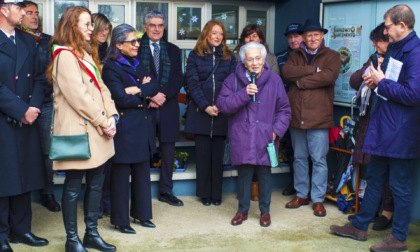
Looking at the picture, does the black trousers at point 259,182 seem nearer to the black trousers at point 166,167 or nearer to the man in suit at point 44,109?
the black trousers at point 166,167

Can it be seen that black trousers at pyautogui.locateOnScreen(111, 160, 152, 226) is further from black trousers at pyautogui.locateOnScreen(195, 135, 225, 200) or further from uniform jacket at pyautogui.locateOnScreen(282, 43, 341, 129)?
uniform jacket at pyautogui.locateOnScreen(282, 43, 341, 129)

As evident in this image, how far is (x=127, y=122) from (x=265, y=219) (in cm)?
154

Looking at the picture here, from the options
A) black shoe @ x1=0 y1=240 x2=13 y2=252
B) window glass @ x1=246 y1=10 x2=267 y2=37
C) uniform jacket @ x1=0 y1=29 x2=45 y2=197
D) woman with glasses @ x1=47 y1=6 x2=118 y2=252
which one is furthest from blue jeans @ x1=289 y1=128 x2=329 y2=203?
black shoe @ x1=0 y1=240 x2=13 y2=252

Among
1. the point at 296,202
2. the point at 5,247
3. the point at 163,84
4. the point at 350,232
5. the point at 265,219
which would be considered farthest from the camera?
the point at 296,202

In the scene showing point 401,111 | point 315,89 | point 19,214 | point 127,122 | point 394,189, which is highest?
point 315,89

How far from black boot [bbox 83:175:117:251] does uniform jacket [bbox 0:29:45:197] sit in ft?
1.63

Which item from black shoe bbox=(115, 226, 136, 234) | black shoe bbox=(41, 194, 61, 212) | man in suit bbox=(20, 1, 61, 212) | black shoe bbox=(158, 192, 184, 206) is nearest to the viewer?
black shoe bbox=(115, 226, 136, 234)

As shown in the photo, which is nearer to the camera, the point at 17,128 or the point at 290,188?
the point at 17,128

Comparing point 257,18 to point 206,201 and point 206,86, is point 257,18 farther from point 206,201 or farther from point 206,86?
point 206,201

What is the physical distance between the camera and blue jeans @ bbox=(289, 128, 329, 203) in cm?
512

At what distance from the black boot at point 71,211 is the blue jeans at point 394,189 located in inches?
88.7

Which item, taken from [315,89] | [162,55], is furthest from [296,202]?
[162,55]

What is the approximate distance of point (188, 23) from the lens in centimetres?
653

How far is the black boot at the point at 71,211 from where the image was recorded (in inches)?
149
